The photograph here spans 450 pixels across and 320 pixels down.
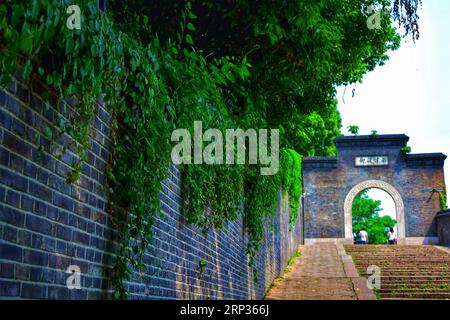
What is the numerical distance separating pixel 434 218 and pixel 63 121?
28186 millimetres

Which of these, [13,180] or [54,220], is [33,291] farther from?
[13,180]

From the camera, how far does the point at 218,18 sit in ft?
23.9

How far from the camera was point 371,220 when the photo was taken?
52906 mm

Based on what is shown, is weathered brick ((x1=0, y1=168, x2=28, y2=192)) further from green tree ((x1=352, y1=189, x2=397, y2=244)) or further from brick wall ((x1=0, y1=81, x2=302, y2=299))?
green tree ((x1=352, y1=189, x2=397, y2=244))

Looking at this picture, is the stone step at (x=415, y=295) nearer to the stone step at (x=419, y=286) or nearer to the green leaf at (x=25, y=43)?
the stone step at (x=419, y=286)

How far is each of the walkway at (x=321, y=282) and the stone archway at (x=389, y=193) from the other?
430 inches

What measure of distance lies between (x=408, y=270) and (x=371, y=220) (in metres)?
39.3

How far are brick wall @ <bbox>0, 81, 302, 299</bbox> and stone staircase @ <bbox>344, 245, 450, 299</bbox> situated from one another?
26.0 feet

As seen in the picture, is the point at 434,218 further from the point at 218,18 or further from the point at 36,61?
the point at 36,61

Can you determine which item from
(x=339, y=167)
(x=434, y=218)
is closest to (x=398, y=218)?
(x=434, y=218)

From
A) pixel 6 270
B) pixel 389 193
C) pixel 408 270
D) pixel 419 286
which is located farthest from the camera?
pixel 389 193

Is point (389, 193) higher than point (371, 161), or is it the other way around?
point (371, 161)

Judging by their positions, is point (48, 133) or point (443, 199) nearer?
point (48, 133)

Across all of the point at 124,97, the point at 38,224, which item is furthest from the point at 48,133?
the point at 124,97
